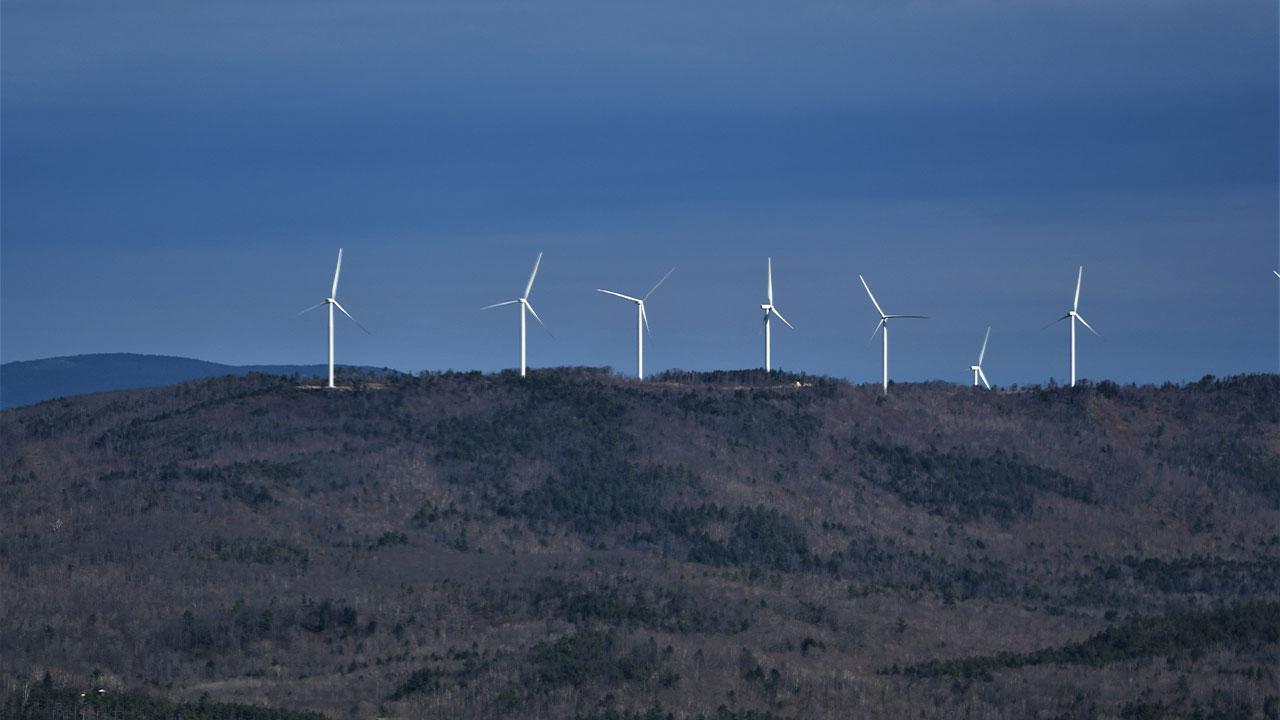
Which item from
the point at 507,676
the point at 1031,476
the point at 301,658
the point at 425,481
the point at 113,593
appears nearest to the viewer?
the point at 507,676

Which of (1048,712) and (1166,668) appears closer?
(1048,712)

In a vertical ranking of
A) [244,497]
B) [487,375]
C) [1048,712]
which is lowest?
[1048,712]

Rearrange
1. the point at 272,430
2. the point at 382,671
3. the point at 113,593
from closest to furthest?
the point at 382,671 < the point at 113,593 < the point at 272,430

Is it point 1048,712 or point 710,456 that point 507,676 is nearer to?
point 1048,712

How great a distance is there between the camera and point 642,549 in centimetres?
7712

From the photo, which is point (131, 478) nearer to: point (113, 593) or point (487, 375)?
point (113, 593)

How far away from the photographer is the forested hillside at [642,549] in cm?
4553

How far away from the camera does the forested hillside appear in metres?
45.5

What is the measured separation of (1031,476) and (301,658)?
2178 inches

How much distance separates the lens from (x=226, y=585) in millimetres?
61656

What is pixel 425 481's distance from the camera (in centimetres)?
8312

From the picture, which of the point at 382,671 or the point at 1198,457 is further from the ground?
the point at 1198,457

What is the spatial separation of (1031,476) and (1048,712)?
5608 cm

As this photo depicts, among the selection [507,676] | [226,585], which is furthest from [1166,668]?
[226,585]
